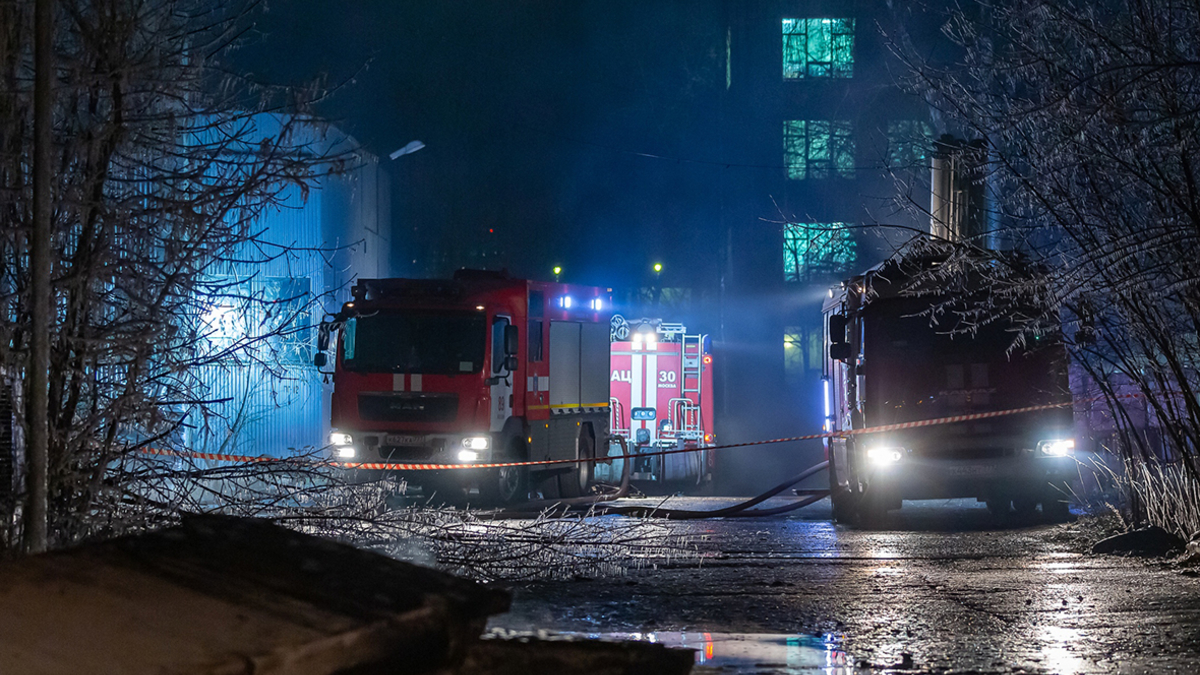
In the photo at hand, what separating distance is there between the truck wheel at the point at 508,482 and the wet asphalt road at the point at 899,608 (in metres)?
4.36

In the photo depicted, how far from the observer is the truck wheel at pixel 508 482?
15.4m

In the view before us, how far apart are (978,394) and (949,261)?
3.79 metres

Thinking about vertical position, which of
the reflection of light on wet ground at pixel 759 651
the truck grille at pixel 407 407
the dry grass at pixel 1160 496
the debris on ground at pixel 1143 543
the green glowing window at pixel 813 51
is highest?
the green glowing window at pixel 813 51

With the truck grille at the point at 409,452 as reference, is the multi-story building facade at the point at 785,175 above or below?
above

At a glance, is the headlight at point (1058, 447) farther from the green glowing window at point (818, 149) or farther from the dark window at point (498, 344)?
the green glowing window at point (818, 149)

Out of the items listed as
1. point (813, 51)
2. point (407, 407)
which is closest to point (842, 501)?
point (407, 407)

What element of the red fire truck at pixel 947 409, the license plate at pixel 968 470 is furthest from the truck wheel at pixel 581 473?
the license plate at pixel 968 470

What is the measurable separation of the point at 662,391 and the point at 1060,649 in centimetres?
1588

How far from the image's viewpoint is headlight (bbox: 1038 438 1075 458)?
13000 millimetres

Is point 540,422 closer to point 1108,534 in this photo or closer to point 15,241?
point 1108,534

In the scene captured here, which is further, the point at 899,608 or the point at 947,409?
the point at 947,409

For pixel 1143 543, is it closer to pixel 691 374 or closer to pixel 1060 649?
pixel 1060 649

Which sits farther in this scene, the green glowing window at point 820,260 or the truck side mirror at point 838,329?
the green glowing window at point 820,260

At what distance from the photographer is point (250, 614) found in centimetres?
405
